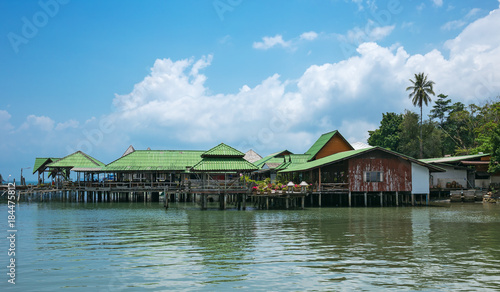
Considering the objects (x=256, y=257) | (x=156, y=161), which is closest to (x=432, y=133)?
(x=156, y=161)

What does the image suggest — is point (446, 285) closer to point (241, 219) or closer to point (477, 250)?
point (477, 250)

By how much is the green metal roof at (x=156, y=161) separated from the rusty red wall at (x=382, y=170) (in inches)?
772

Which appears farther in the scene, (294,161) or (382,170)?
(294,161)

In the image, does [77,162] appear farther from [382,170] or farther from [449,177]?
[449,177]

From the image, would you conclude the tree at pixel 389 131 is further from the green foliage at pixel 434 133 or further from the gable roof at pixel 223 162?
the gable roof at pixel 223 162

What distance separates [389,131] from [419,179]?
40.6 metres

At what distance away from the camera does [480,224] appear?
1115 inches

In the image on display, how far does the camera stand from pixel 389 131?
86.4 m

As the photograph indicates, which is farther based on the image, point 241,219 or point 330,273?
point 241,219

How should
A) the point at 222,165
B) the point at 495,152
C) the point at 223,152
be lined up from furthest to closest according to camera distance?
the point at 495,152
the point at 223,152
the point at 222,165

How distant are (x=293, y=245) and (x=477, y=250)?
7365mm

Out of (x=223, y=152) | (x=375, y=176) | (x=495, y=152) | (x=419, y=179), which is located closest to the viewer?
(x=223, y=152)

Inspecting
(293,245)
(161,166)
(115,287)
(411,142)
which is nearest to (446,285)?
(293,245)

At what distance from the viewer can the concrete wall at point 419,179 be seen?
47.1 m
